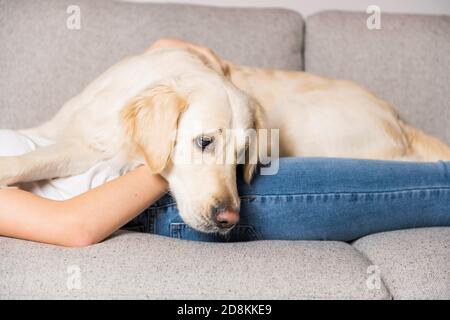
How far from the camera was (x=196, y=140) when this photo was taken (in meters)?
1.48

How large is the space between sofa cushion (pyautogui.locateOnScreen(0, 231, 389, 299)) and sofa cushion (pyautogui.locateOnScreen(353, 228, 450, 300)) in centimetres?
7

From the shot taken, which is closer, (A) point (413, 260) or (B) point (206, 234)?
(A) point (413, 260)

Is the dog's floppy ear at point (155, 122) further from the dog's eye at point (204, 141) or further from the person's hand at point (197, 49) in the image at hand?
the person's hand at point (197, 49)

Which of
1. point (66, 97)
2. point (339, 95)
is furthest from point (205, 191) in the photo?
point (66, 97)

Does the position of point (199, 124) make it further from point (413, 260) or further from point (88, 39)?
point (88, 39)

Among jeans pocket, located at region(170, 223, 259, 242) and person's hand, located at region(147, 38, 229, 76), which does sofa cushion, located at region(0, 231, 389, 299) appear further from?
person's hand, located at region(147, 38, 229, 76)

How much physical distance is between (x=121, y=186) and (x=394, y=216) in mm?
767

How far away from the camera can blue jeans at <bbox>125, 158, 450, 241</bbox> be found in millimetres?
1588

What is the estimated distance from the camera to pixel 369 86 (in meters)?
2.48

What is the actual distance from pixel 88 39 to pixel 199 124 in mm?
1058

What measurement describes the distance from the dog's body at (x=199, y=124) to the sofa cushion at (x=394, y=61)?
33 cm

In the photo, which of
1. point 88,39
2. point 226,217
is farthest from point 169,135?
point 88,39

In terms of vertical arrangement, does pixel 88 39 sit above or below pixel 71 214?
above

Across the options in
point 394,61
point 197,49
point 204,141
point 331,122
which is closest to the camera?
point 204,141
